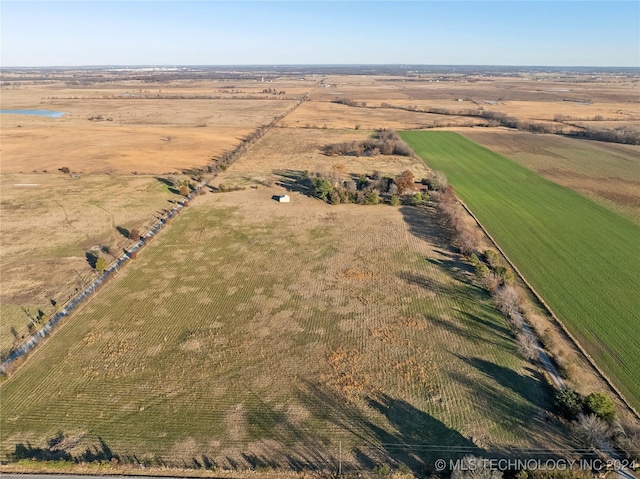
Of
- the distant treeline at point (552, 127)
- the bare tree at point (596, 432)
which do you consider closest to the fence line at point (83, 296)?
the bare tree at point (596, 432)

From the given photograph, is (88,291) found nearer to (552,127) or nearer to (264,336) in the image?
(264,336)

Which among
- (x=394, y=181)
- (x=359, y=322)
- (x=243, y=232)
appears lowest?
(x=359, y=322)

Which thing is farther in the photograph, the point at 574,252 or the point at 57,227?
the point at 57,227

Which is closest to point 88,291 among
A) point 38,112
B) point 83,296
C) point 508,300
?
point 83,296

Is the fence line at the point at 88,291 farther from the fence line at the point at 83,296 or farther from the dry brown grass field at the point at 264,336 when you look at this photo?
the dry brown grass field at the point at 264,336

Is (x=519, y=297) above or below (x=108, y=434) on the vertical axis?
above

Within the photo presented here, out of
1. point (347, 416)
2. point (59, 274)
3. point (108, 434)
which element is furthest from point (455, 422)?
point (59, 274)

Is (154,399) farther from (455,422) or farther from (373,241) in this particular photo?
(373,241)

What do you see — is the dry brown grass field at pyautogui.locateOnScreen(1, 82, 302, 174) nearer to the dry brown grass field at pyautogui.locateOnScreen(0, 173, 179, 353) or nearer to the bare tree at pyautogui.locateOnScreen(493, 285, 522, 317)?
the dry brown grass field at pyautogui.locateOnScreen(0, 173, 179, 353)
